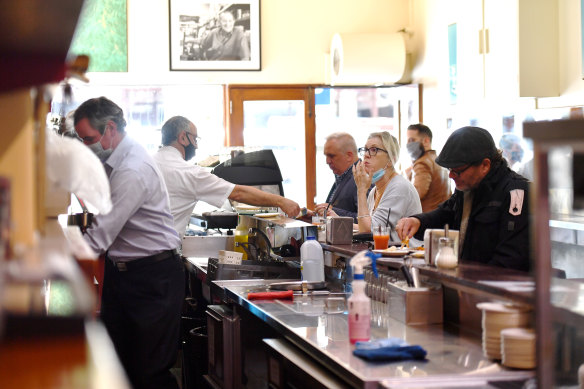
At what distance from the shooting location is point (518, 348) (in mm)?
2482

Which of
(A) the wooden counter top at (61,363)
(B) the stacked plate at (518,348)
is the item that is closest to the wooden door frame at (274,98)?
(B) the stacked plate at (518,348)

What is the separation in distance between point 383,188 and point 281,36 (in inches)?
149

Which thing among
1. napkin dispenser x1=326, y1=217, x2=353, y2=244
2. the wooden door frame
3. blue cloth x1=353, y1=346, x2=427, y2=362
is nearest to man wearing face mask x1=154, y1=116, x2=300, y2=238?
napkin dispenser x1=326, y1=217, x2=353, y2=244

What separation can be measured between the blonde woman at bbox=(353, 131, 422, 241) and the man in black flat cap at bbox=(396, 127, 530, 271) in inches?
40.9

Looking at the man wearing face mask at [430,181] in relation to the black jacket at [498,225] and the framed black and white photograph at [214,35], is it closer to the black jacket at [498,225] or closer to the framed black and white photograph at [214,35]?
the framed black and white photograph at [214,35]

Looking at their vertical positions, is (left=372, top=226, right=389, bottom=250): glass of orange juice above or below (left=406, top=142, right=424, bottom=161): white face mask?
below

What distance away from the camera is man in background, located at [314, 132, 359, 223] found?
5.80 metres

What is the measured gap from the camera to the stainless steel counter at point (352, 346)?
8.12ft

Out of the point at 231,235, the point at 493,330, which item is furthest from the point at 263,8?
the point at 493,330

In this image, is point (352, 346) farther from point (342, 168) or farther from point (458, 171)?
point (342, 168)

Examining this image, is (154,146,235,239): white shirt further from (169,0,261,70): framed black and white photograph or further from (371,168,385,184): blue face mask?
(169,0,261,70): framed black and white photograph

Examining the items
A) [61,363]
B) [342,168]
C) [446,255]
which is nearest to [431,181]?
[342,168]

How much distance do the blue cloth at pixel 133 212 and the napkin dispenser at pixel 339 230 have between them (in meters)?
0.86

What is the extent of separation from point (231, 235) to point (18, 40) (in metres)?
4.80
